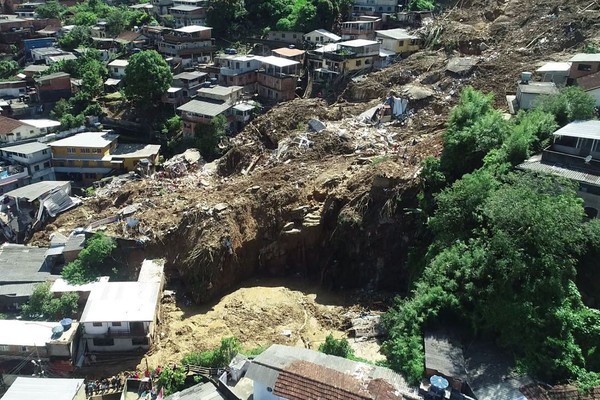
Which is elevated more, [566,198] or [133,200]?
[566,198]

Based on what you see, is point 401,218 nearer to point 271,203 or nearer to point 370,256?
point 370,256

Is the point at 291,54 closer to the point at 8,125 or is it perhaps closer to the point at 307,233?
the point at 307,233

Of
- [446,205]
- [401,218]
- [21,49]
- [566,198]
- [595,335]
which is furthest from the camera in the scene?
[21,49]

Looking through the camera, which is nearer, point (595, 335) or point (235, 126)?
point (595, 335)

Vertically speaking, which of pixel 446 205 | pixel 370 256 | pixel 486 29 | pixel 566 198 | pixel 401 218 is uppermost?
pixel 486 29

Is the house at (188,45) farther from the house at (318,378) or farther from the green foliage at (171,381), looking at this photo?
the house at (318,378)

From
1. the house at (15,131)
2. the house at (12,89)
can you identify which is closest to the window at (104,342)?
the house at (15,131)

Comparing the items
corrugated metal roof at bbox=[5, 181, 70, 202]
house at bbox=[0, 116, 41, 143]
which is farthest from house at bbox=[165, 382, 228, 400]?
house at bbox=[0, 116, 41, 143]

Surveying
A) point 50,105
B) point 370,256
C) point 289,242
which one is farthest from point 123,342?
point 50,105
